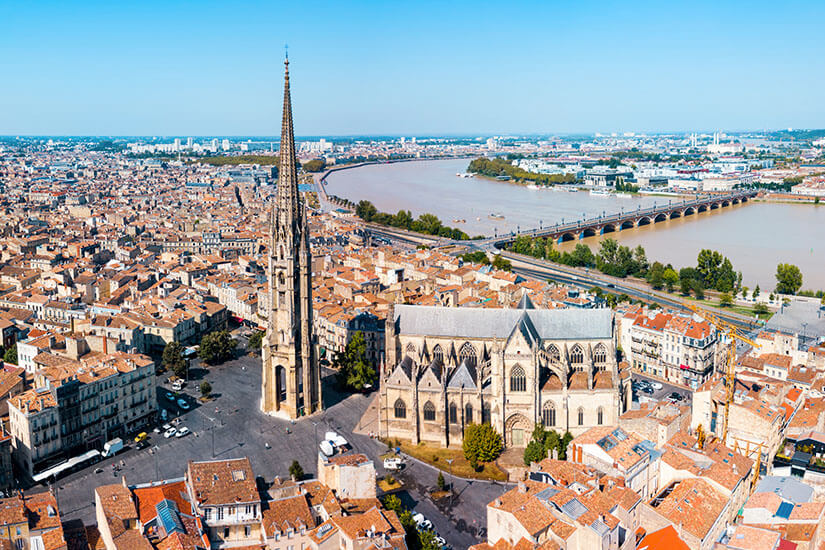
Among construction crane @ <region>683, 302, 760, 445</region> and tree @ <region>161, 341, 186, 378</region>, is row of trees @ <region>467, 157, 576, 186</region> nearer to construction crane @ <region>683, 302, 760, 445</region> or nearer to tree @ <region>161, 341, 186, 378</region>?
construction crane @ <region>683, 302, 760, 445</region>

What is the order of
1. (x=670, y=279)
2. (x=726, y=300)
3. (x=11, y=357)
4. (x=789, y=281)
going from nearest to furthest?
1. (x=11, y=357)
2. (x=726, y=300)
3. (x=789, y=281)
4. (x=670, y=279)

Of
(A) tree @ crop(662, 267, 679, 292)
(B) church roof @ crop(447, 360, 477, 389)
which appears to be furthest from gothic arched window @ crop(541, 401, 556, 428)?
(A) tree @ crop(662, 267, 679, 292)

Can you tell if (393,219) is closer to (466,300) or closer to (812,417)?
(466,300)

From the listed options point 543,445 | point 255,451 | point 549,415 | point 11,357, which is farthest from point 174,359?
point 543,445

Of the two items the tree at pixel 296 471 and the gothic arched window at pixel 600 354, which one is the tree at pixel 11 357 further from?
the gothic arched window at pixel 600 354

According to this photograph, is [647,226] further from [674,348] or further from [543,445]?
[543,445]

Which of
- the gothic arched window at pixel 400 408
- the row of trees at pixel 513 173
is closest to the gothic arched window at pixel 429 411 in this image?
the gothic arched window at pixel 400 408
